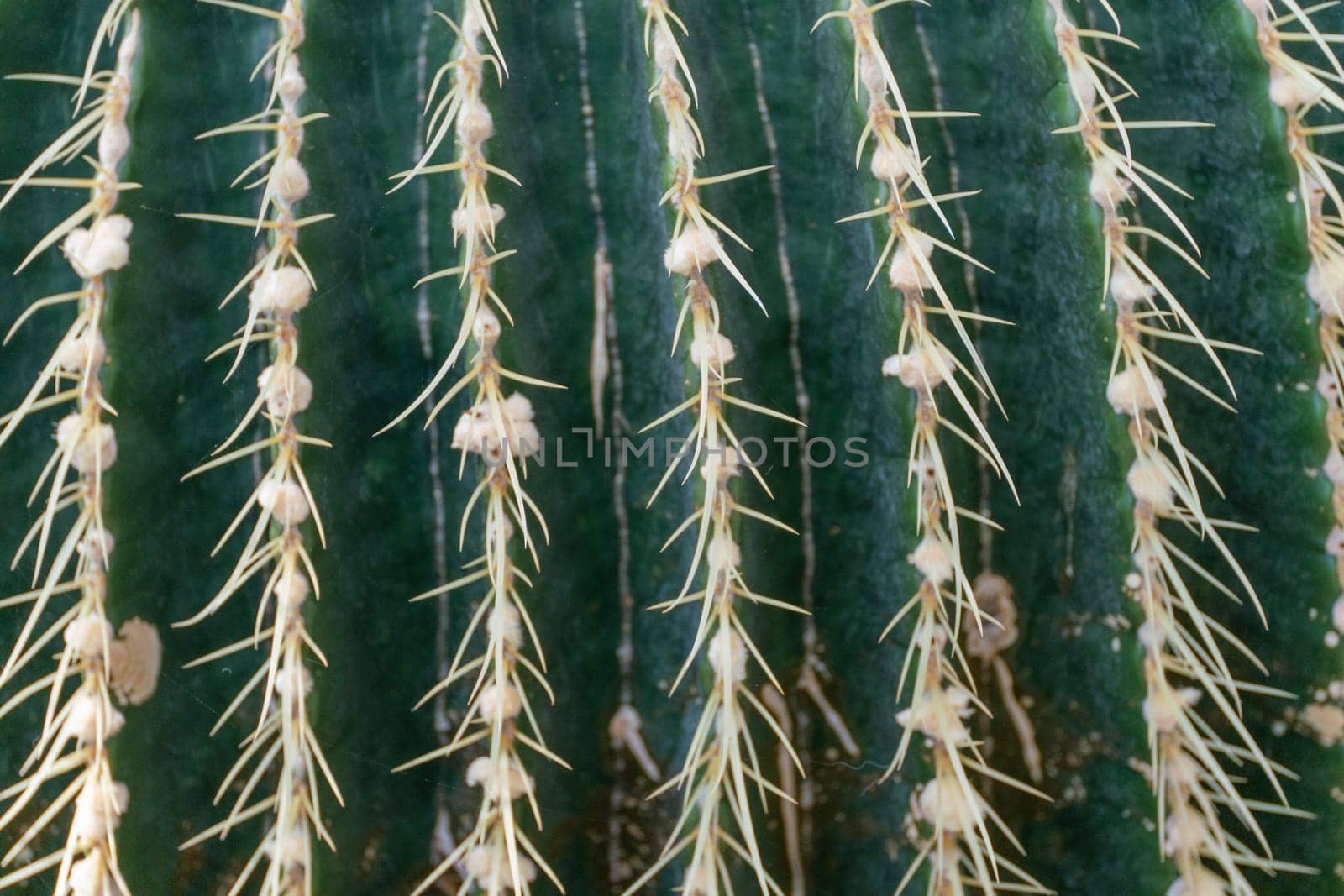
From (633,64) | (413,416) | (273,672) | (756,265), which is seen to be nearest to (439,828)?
(273,672)

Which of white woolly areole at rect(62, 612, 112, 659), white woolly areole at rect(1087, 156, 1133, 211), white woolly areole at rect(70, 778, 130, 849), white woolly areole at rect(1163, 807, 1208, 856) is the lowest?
white woolly areole at rect(1163, 807, 1208, 856)

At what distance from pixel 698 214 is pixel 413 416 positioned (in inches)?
10.5

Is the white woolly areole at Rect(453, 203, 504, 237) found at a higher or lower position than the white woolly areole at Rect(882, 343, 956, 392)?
higher

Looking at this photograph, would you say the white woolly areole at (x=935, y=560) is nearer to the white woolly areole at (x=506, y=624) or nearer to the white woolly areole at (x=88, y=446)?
the white woolly areole at (x=506, y=624)

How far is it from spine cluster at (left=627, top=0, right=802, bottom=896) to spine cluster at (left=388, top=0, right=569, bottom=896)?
102 mm

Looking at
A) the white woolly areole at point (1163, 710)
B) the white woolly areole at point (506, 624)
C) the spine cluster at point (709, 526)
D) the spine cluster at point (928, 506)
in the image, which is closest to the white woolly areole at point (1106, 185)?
the spine cluster at point (928, 506)

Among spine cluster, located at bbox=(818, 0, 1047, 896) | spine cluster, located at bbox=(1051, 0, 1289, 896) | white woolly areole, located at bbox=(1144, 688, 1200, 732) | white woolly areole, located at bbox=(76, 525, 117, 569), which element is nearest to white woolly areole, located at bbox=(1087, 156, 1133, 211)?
spine cluster, located at bbox=(1051, 0, 1289, 896)

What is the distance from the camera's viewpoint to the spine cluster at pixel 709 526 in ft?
2.74

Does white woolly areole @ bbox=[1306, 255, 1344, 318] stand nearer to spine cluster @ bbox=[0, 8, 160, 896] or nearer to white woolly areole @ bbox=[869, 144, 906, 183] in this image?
white woolly areole @ bbox=[869, 144, 906, 183]

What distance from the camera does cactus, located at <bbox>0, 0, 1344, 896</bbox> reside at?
85 cm

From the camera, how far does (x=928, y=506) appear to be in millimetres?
870

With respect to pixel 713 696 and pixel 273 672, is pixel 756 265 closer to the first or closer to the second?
pixel 713 696

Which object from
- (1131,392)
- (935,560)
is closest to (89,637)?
(935,560)

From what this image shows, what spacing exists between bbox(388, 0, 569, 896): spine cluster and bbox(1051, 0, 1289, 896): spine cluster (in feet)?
1.44
